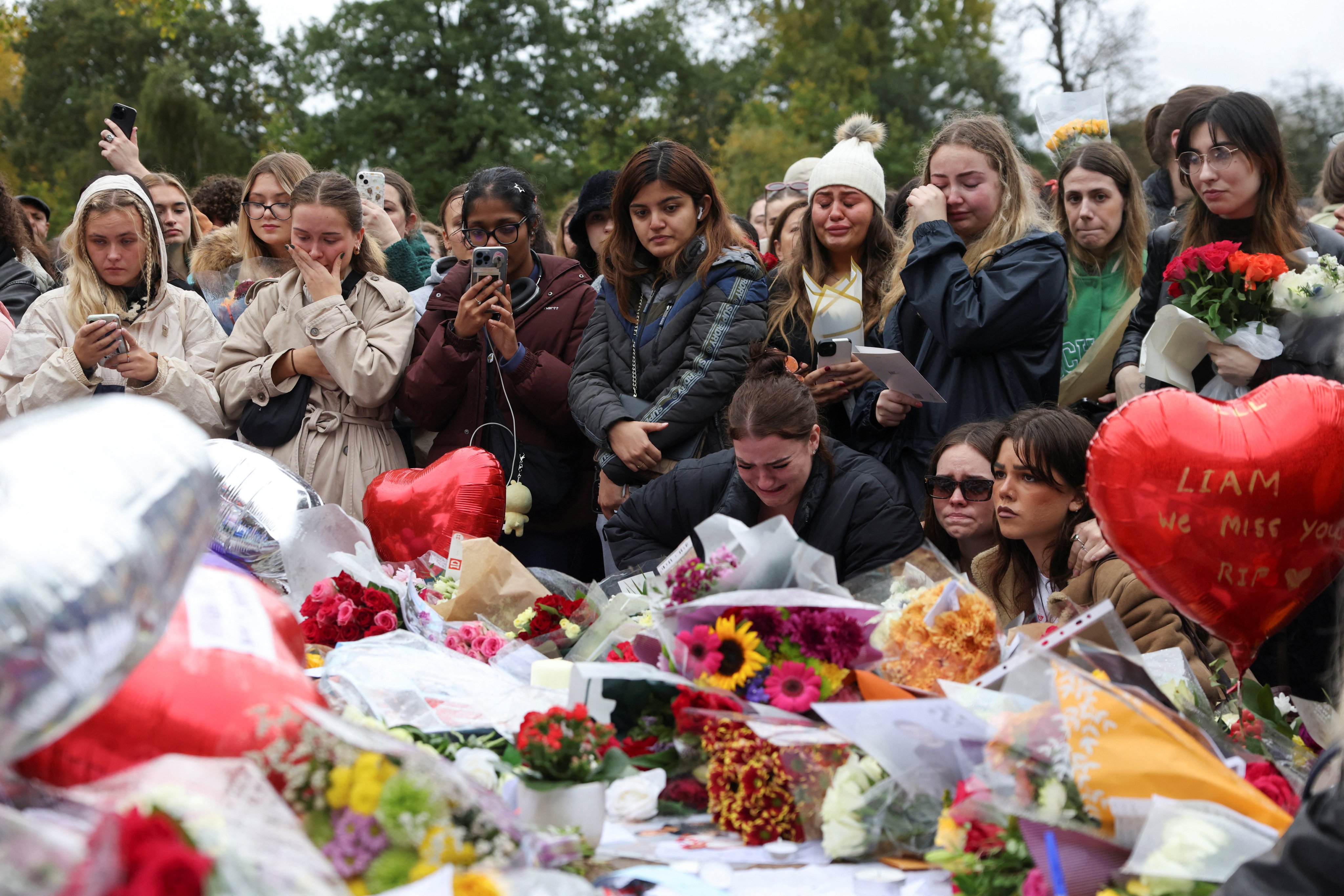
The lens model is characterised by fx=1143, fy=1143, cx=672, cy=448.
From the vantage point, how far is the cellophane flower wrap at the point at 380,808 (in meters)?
1.27

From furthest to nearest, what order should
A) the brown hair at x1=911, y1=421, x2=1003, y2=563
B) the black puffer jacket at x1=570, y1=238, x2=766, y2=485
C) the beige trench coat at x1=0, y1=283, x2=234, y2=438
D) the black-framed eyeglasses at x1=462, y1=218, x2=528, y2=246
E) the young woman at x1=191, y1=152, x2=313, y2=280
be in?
the young woman at x1=191, y1=152, x2=313, y2=280 → the black-framed eyeglasses at x1=462, y1=218, x2=528, y2=246 → the beige trench coat at x1=0, y1=283, x2=234, y2=438 → the black puffer jacket at x1=570, y1=238, x2=766, y2=485 → the brown hair at x1=911, y1=421, x2=1003, y2=563

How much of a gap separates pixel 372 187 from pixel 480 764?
371 centimetres

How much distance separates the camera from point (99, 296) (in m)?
4.07

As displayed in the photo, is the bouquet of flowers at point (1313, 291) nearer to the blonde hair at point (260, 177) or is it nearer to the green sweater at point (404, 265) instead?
the green sweater at point (404, 265)

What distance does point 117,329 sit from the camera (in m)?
3.83

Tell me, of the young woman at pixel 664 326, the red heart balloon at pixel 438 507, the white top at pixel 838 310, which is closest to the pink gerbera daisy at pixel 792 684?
the red heart balloon at pixel 438 507

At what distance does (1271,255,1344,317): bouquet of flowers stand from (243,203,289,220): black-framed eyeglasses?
365cm

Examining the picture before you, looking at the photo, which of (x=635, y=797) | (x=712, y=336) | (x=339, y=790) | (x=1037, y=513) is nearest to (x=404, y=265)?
(x=712, y=336)

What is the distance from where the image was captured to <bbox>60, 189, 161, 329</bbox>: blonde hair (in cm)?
405

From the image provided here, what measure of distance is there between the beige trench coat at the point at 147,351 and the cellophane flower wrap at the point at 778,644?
A: 2.38 m

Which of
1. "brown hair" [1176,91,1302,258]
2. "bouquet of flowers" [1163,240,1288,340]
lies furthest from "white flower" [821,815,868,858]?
"brown hair" [1176,91,1302,258]

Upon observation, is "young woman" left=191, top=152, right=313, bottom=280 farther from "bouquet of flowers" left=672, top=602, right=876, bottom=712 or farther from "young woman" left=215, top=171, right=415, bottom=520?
"bouquet of flowers" left=672, top=602, right=876, bottom=712

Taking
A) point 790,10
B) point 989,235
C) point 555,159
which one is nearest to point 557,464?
point 989,235

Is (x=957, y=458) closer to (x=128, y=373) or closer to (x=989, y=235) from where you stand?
(x=989, y=235)
